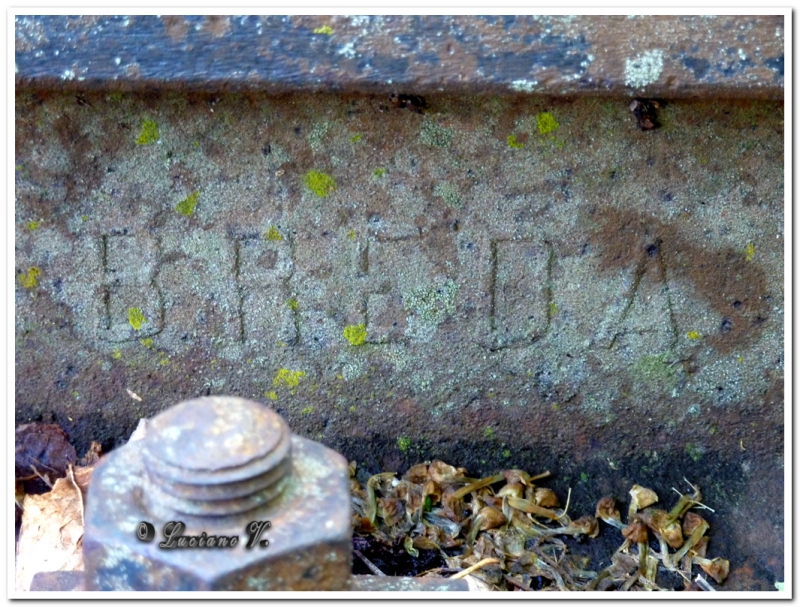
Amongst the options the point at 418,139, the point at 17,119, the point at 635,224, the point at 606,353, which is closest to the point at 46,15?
the point at 17,119

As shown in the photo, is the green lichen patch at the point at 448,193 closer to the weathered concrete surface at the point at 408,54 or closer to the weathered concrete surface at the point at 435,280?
the weathered concrete surface at the point at 435,280

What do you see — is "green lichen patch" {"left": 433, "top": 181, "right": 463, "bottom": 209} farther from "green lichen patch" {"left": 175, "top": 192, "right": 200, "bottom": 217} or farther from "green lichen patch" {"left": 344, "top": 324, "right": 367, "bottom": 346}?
"green lichen patch" {"left": 175, "top": 192, "right": 200, "bottom": 217}

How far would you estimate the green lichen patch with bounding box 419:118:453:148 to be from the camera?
5.30ft

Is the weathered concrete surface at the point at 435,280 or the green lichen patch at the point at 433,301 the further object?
the green lichen patch at the point at 433,301

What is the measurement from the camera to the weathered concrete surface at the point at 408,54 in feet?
4.10

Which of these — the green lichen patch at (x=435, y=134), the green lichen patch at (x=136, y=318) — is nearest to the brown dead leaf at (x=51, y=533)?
the green lichen patch at (x=136, y=318)

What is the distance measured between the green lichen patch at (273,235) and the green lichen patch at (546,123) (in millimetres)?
602

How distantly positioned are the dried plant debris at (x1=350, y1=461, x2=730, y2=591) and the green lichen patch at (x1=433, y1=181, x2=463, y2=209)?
0.70 m

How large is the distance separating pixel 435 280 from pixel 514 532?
0.64m

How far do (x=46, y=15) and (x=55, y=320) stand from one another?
32.2 inches

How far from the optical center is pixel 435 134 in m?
1.63

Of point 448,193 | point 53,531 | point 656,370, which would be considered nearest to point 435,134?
point 448,193

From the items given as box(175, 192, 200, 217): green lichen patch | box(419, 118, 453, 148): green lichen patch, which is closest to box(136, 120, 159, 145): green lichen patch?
box(175, 192, 200, 217): green lichen patch

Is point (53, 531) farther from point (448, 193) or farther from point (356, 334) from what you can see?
point (448, 193)
